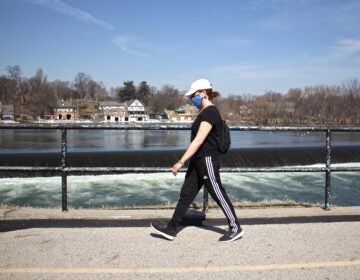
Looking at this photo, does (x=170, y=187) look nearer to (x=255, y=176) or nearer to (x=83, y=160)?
(x=255, y=176)

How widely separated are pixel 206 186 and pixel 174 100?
171 meters

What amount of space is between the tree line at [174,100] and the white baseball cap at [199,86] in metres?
108

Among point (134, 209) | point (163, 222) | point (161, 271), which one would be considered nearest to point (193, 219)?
point (163, 222)

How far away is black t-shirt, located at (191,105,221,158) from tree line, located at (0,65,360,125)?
108 meters

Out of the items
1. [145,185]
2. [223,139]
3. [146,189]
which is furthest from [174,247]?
[145,185]

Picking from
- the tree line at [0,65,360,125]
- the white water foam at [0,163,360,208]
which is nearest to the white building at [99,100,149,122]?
the tree line at [0,65,360,125]

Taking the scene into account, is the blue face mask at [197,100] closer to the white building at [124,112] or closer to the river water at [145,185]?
the river water at [145,185]

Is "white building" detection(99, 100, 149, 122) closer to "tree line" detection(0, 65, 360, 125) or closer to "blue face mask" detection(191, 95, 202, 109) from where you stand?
"tree line" detection(0, 65, 360, 125)

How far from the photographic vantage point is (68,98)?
567 ft

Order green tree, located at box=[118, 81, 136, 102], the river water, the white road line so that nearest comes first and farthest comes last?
the white road line
the river water
green tree, located at box=[118, 81, 136, 102]

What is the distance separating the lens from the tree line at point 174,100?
119812 millimetres

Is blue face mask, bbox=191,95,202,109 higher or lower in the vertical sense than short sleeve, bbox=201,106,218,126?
higher

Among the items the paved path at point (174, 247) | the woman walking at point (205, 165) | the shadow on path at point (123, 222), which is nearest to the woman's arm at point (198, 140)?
the woman walking at point (205, 165)

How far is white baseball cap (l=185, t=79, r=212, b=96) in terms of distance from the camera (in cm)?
457
